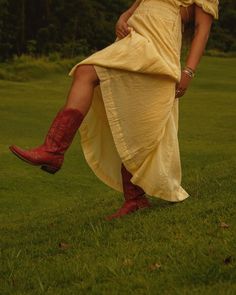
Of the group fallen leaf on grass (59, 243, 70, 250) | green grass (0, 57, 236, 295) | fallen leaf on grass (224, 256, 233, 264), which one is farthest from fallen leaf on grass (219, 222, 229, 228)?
fallen leaf on grass (59, 243, 70, 250)

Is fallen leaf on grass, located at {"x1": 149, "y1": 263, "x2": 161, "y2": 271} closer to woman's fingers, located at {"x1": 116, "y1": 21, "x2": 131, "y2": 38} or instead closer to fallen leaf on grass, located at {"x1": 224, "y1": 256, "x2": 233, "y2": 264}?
fallen leaf on grass, located at {"x1": 224, "y1": 256, "x2": 233, "y2": 264}

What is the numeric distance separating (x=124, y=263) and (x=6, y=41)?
103 feet

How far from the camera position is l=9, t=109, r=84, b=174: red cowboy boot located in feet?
11.0

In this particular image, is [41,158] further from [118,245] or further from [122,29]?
[122,29]

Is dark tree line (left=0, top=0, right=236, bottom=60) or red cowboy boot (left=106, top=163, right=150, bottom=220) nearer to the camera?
red cowboy boot (left=106, top=163, right=150, bottom=220)

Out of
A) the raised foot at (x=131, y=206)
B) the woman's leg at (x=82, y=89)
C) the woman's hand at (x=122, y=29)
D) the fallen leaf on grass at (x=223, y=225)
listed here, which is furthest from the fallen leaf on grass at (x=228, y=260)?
the woman's hand at (x=122, y=29)

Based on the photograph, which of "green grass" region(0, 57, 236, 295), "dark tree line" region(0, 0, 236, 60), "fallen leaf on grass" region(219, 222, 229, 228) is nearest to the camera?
"green grass" region(0, 57, 236, 295)

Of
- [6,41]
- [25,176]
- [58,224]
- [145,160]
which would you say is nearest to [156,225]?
[145,160]

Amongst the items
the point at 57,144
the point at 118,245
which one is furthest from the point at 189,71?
the point at 118,245

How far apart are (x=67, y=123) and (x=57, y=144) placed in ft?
0.37

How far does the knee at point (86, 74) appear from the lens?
355 cm

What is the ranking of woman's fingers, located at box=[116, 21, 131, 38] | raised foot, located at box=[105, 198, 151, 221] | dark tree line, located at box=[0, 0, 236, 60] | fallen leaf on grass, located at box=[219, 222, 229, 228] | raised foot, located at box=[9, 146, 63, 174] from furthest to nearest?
dark tree line, located at box=[0, 0, 236, 60]
raised foot, located at box=[105, 198, 151, 221]
woman's fingers, located at box=[116, 21, 131, 38]
raised foot, located at box=[9, 146, 63, 174]
fallen leaf on grass, located at box=[219, 222, 229, 228]

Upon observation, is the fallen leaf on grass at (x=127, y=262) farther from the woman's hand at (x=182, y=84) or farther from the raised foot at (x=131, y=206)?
the woman's hand at (x=182, y=84)

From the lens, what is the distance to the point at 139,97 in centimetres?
368
